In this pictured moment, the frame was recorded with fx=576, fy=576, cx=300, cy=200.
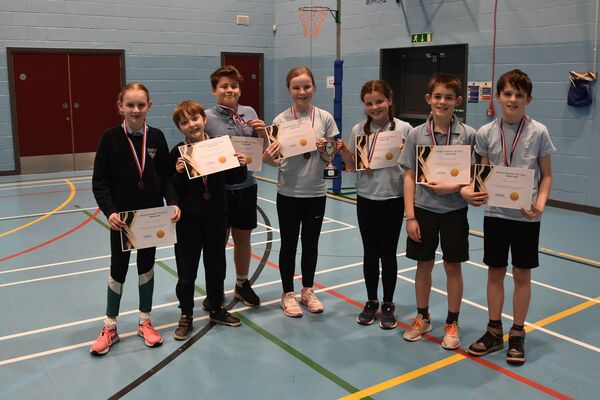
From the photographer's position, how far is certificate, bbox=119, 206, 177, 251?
133 inches

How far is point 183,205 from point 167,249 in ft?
7.59

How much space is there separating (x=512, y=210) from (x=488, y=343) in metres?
0.84

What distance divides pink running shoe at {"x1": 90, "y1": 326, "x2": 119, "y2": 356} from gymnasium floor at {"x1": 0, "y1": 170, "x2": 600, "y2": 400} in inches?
1.8

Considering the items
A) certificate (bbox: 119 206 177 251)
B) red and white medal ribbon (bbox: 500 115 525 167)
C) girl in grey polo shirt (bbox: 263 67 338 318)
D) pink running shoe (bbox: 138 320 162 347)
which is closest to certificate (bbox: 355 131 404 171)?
girl in grey polo shirt (bbox: 263 67 338 318)

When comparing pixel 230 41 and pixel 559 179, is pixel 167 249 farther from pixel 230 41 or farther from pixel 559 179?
pixel 230 41

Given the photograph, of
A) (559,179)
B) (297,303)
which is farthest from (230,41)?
(297,303)

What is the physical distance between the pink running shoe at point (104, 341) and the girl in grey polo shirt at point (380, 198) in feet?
5.33

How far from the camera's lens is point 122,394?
303 cm

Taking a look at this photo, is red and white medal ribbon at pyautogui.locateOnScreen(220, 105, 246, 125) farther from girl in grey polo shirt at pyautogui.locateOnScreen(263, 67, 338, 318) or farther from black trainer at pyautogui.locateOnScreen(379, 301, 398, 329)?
black trainer at pyautogui.locateOnScreen(379, 301, 398, 329)

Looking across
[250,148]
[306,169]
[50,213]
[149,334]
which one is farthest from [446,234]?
[50,213]

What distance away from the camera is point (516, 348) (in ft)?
11.2

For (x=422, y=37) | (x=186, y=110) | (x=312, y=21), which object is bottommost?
(x=186, y=110)

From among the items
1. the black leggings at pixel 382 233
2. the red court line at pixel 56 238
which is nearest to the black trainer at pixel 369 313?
the black leggings at pixel 382 233

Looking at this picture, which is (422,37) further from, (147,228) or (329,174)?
(147,228)
